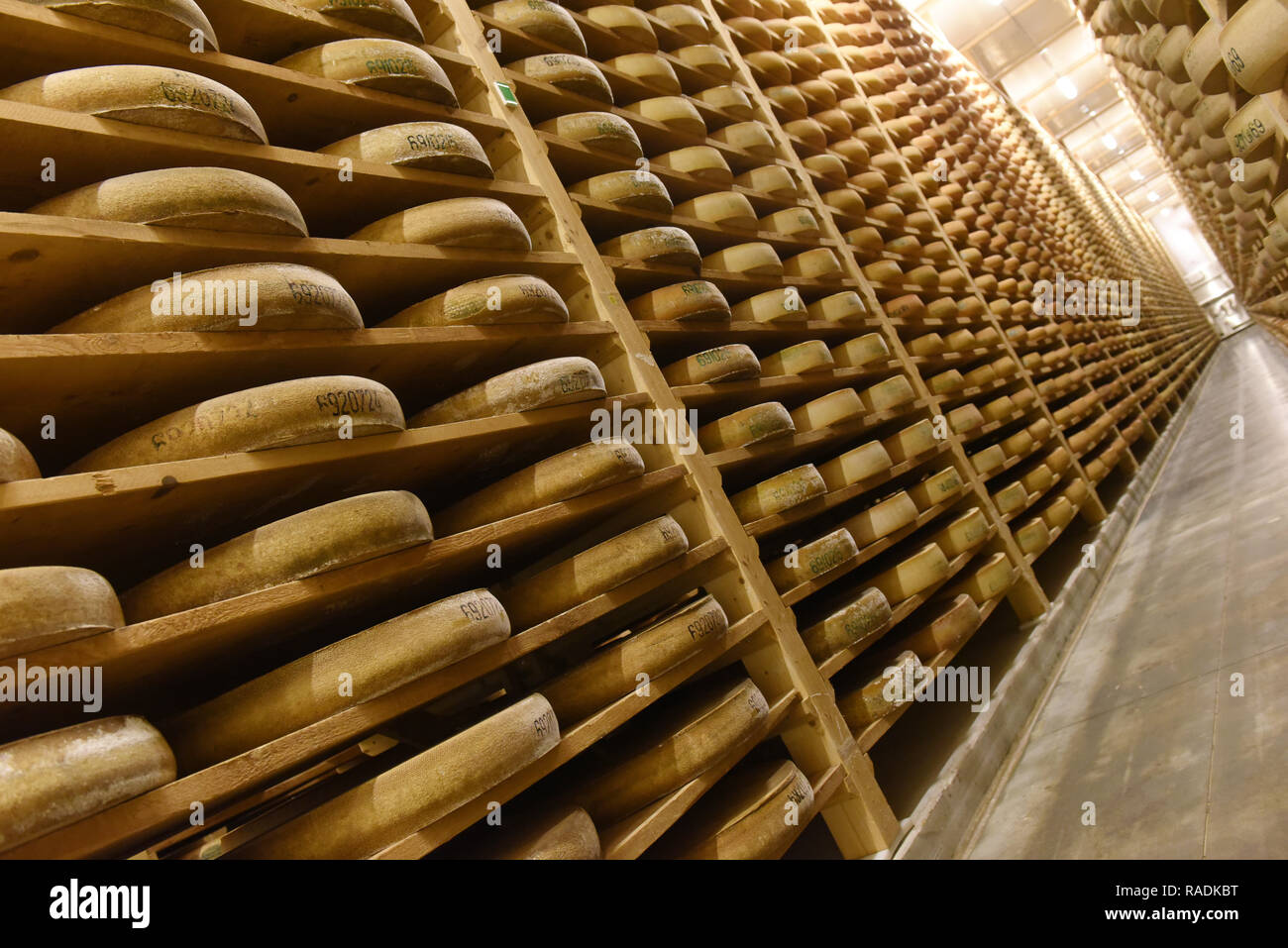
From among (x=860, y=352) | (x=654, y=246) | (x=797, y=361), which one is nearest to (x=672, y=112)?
(x=654, y=246)

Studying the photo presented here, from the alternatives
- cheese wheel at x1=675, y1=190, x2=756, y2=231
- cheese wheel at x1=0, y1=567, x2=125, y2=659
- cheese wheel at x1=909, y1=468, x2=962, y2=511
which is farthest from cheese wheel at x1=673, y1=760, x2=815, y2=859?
cheese wheel at x1=675, y1=190, x2=756, y2=231

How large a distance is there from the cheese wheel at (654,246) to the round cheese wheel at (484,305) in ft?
1.96

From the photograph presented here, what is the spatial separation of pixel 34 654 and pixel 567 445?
3.97 feet

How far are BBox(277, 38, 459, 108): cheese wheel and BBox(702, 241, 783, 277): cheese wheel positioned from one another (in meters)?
1.09

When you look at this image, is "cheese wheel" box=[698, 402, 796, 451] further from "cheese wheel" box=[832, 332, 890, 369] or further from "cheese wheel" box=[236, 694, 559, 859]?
"cheese wheel" box=[236, 694, 559, 859]

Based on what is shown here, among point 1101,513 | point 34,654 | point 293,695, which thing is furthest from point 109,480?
point 1101,513

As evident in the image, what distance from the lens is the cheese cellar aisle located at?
3.72 feet

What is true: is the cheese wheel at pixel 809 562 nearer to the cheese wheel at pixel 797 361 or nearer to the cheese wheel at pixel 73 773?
the cheese wheel at pixel 797 361

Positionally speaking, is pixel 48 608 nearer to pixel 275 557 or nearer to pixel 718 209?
pixel 275 557

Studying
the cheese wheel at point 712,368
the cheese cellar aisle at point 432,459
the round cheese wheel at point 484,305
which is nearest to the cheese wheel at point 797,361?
the cheese cellar aisle at point 432,459

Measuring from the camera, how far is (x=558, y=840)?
128cm

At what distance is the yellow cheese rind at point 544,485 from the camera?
1.59m
